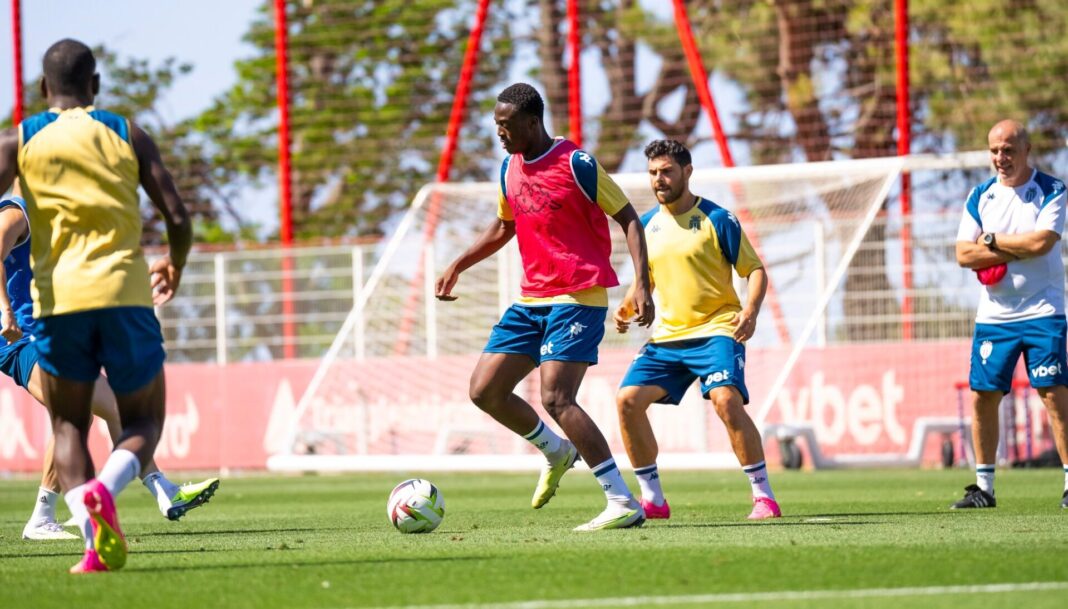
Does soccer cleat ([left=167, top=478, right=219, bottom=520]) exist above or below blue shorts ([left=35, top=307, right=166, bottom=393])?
below

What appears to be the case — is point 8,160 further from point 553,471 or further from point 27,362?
point 553,471

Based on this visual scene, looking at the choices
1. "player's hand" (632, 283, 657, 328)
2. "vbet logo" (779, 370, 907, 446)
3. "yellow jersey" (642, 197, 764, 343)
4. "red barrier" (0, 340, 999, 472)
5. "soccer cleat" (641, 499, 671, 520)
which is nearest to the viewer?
"player's hand" (632, 283, 657, 328)

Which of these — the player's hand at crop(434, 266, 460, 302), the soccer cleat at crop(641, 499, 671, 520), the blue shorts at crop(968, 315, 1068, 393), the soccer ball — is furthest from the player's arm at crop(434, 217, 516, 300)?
the blue shorts at crop(968, 315, 1068, 393)

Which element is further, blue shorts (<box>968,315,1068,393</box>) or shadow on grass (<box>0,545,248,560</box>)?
blue shorts (<box>968,315,1068,393</box>)

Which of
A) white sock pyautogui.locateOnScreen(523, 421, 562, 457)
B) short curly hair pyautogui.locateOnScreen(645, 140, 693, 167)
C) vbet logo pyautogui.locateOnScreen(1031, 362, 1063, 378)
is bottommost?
white sock pyautogui.locateOnScreen(523, 421, 562, 457)

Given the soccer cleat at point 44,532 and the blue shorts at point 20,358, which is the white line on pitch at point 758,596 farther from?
the blue shorts at point 20,358

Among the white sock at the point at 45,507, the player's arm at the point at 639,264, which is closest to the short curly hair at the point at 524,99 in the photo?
the player's arm at the point at 639,264

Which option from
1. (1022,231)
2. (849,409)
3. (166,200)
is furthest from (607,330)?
(166,200)

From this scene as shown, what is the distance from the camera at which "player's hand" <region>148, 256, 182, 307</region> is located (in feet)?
22.6

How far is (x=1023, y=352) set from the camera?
33.5 ft

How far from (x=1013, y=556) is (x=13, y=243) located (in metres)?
5.00

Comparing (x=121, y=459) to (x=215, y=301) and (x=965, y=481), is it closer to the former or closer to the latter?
(x=965, y=481)

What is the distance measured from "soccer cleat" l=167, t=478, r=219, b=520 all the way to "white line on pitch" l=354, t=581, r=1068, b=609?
3523mm

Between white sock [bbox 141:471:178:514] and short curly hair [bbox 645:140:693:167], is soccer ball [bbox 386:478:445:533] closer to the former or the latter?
white sock [bbox 141:471:178:514]
